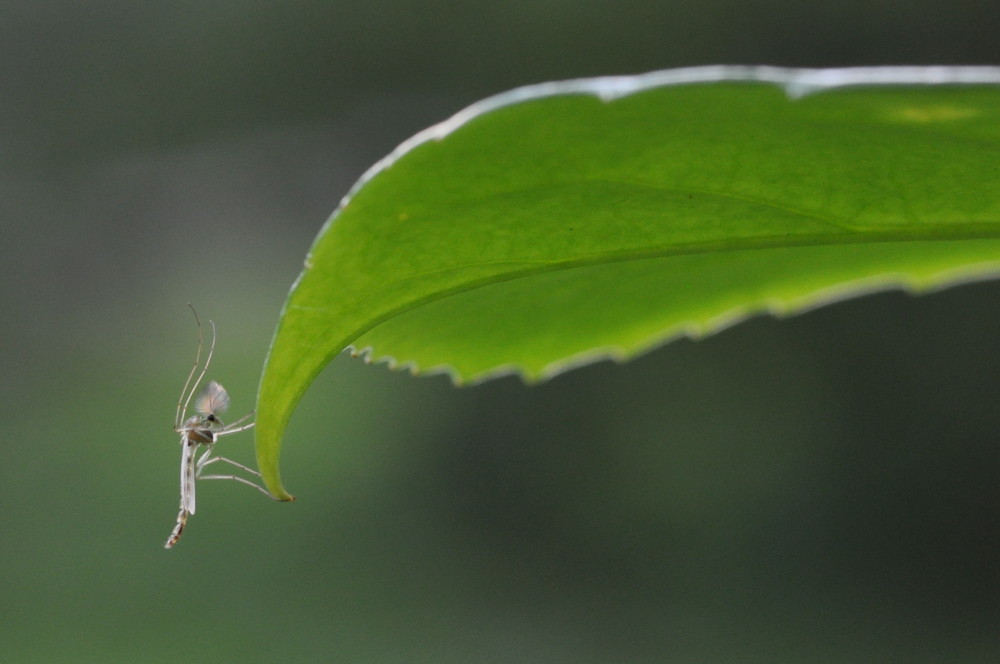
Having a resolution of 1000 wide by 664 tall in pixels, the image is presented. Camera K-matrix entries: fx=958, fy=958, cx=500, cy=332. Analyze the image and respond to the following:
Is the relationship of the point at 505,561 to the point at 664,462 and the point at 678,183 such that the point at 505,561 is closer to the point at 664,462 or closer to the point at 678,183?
the point at 664,462

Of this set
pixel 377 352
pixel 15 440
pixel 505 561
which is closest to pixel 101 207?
pixel 15 440

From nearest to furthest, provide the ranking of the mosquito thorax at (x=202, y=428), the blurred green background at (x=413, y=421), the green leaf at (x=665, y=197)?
the green leaf at (x=665, y=197) → the mosquito thorax at (x=202, y=428) → the blurred green background at (x=413, y=421)

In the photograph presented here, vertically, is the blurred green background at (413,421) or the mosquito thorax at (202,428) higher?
the blurred green background at (413,421)

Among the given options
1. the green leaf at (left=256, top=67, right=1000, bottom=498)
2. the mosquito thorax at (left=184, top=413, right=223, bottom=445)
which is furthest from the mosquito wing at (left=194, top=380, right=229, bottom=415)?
the green leaf at (left=256, top=67, right=1000, bottom=498)

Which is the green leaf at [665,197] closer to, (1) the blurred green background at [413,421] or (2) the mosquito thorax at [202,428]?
(2) the mosquito thorax at [202,428]

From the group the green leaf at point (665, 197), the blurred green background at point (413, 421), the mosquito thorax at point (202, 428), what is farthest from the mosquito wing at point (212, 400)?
the blurred green background at point (413, 421)

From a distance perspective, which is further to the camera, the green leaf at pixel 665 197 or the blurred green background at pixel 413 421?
the blurred green background at pixel 413 421

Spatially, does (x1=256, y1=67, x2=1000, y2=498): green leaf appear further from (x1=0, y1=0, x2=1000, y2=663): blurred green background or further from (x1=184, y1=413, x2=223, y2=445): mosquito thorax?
(x1=0, y1=0, x2=1000, y2=663): blurred green background
